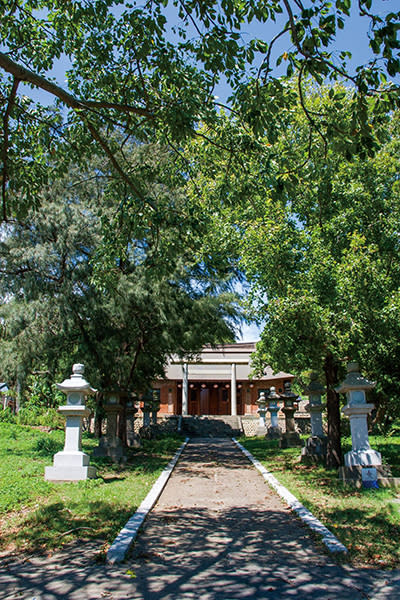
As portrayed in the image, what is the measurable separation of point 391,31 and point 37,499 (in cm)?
772

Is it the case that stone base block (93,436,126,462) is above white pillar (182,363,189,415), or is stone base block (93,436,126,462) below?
below

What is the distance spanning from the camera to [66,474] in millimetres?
8930

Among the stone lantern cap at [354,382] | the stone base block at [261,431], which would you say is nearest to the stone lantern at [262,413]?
the stone base block at [261,431]

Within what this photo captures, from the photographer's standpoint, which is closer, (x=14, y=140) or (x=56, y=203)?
(x=14, y=140)

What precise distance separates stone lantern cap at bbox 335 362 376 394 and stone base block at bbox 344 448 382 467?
45.4 inches

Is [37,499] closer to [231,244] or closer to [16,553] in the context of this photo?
[16,553]

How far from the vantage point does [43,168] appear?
7742mm

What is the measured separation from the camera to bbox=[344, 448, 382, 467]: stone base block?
27.3ft

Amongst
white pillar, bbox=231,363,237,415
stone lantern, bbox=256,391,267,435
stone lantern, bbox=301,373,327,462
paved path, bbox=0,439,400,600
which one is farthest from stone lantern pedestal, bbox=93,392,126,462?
white pillar, bbox=231,363,237,415

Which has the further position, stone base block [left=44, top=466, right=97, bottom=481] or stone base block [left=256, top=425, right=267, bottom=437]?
stone base block [left=256, top=425, right=267, bottom=437]

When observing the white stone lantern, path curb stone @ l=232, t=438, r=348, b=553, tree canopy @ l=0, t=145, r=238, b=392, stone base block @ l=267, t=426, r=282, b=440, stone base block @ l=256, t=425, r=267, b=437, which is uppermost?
tree canopy @ l=0, t=145, r=238, b=392

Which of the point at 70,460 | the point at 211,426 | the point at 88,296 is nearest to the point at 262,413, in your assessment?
the point at 211,426

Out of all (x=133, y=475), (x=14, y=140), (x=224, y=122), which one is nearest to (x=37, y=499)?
(x=133, y=475)

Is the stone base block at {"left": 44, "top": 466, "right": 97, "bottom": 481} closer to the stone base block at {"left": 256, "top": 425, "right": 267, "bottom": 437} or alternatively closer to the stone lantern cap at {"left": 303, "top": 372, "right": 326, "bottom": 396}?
the stone lantern cap at {"left": 303, "top": 372, "right": 326, "bottom": 396}
